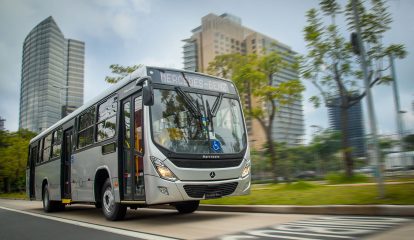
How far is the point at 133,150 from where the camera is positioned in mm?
8008

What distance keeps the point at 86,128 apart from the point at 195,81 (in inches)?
154

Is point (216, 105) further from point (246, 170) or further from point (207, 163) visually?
point (246, 170)

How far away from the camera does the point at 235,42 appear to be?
195 feet

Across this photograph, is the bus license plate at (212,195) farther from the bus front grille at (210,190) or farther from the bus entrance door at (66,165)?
the bus entrance door at (66,165)

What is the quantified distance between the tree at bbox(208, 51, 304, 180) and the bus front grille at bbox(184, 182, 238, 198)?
35.9 feet

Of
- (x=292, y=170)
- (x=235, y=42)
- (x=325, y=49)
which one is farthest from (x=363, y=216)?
(x=235, y=42)

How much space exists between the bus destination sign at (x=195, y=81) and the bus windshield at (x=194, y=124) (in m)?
0.23

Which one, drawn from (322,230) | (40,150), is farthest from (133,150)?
(40,150)

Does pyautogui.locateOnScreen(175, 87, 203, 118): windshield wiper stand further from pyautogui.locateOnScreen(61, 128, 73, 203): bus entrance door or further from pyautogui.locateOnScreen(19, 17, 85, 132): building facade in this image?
pyautogui.locateOnScreen(19, 17, 85, 132): building facade

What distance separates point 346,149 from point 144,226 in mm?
9530

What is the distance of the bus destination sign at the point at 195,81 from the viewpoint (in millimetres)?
8273

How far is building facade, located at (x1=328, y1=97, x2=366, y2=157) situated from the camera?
15.4 metres

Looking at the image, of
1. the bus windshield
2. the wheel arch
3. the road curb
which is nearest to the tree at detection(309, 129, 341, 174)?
the road curb

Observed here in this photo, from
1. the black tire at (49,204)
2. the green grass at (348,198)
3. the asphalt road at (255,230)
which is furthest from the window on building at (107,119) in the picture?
the black tire at (49,204)
